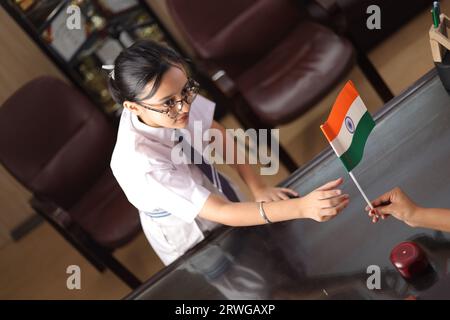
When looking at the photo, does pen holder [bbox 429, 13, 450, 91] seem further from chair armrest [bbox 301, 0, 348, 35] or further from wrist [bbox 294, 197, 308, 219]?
chair armrest [bbox 301, 0, 348, 35]

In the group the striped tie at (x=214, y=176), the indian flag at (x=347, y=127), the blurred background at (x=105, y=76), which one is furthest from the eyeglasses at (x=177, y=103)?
the blurred background at (x=105, y=76)

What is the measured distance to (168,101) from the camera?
6.40 feet

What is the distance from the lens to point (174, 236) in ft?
8.02

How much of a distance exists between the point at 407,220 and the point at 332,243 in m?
0.28

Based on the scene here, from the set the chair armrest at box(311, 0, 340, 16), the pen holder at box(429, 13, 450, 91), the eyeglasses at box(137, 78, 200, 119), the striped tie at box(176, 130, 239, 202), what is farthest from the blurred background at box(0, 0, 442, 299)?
the eyeglasses at box(137, 78, 200, 119)

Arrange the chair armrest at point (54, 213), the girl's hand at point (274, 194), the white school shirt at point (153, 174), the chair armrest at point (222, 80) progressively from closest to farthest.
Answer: the white school shirt at point (153, 174)
the girl's hand at point (274, 194)
the chair armrest at point (54, 213)
the chair armrest at point (222, 80)

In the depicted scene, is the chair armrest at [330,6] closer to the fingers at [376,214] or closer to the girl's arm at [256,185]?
the girl's arm at [256,185]

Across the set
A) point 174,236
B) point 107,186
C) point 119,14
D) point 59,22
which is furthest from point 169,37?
point 174,236

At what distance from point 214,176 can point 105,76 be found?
1.43m

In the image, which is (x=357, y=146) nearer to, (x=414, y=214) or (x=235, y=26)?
(x=414, y=214)

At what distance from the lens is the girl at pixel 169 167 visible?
191 centimetres

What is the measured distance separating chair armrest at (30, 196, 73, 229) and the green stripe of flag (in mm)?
1837

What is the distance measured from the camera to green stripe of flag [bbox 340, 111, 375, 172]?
188 centimetres

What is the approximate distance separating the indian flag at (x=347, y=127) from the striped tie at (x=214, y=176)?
2.06ft
